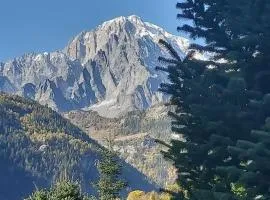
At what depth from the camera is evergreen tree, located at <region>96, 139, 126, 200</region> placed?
7038 cm

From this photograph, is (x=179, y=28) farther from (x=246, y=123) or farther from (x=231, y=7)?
(x=246, y=123)

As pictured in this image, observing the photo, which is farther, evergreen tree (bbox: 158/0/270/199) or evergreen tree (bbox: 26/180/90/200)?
Result: evergreen tree (bbox: 26/180/90/200)

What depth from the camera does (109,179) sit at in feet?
232

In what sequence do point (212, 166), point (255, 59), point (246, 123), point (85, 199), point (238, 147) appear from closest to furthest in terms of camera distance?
1. point (238, 147)
2. point (246, 123)
3. point (255, 59)
4. point (212, 166)
5. point (85, 199)

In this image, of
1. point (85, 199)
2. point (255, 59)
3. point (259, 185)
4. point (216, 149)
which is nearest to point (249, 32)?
point (255, 59)

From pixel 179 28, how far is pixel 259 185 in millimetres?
7288

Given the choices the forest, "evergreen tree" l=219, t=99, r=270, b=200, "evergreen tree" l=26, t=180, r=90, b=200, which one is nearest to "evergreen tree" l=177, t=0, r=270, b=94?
the forest

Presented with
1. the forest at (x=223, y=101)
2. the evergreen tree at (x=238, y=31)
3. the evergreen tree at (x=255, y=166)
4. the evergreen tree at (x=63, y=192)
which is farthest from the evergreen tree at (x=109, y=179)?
the evergreen tree at (x=255, y=166)

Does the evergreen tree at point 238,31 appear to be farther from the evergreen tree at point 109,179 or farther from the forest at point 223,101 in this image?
the evergreen tree at point 109,179

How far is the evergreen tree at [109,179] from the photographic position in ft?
231

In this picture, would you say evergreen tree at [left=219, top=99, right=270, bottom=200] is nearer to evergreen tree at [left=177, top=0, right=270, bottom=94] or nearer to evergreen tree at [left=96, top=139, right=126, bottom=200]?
evergreen tree at [left=177, top=0, right=270, bottom=94]

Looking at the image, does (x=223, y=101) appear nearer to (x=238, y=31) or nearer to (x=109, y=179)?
(x=238, y=31)

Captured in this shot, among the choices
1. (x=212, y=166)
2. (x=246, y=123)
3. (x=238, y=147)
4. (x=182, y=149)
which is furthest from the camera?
(x=182, y=149)

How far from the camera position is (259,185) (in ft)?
48.8
